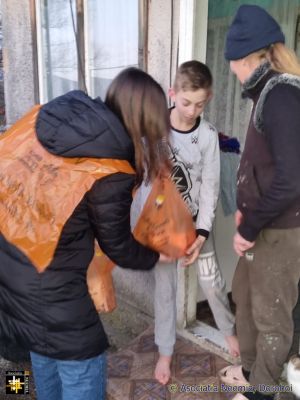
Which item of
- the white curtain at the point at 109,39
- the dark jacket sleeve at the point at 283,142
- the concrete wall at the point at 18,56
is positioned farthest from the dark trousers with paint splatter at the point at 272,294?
the concrete wall at the point at 18,56

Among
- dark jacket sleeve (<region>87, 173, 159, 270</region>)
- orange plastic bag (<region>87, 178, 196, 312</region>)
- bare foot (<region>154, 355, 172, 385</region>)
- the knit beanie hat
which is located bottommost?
bare foot (<region>154, 355, 172, 385</region>)

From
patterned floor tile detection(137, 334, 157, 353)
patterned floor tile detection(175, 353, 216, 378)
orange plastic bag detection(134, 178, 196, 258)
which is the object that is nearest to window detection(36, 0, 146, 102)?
orange plastic bag detection(134, 178, 196, 258)

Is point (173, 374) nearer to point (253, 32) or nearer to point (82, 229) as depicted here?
point (82, 229)

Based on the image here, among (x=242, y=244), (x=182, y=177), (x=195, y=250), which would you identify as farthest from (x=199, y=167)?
(x=242, y=244)

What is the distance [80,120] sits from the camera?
1638mm

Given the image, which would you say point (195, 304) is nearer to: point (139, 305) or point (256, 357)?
point (139, 305)

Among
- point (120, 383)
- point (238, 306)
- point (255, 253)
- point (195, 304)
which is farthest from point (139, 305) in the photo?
point (255, 253)

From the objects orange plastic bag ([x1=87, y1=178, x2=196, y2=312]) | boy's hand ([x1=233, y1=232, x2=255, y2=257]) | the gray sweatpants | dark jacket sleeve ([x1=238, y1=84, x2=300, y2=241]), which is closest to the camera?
dark jacket sleeve ([x1=238, y1=84, x2=300, y2=241])

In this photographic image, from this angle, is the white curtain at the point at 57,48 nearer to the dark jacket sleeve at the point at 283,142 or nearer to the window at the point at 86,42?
the window at the point at 86,42

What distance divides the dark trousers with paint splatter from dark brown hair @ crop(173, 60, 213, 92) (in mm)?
866

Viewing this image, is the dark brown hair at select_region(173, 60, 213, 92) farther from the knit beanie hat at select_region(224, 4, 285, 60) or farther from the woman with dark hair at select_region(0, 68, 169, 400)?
the woman with dark hair at select_region(0, 68, 169, 400)

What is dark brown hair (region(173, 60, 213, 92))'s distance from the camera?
238cm

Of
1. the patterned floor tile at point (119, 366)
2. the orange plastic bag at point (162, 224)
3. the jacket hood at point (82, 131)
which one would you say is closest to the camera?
the jacket hood at point (82, 131)

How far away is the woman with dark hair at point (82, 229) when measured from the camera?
1.66 meters
